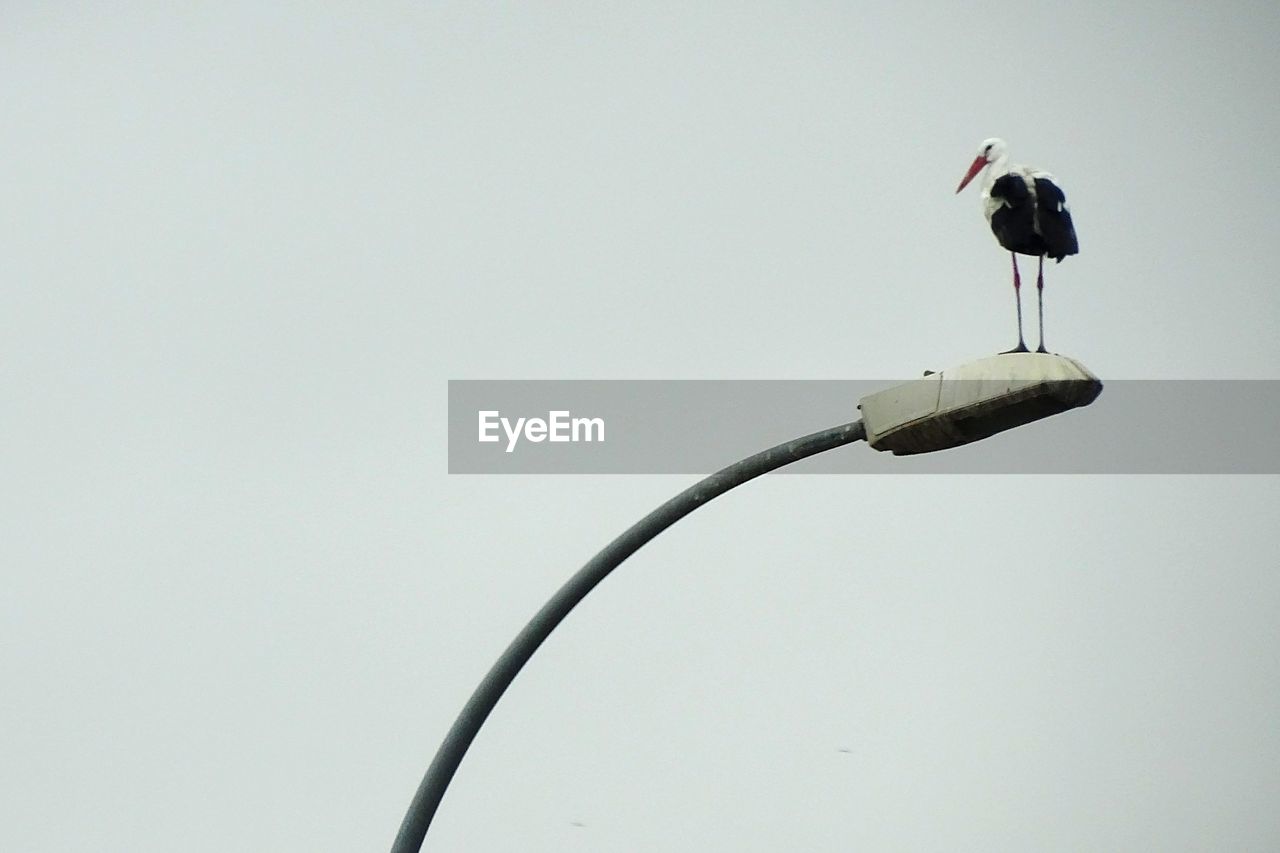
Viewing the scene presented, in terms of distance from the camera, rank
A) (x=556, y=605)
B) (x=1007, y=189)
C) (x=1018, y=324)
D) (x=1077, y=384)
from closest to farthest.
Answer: (x=1077, y=384)
(x=556, y=605)
(x=1018, y=324)
(x=1007, y=189)

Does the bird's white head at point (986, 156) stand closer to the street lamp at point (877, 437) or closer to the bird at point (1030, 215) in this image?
the bird at point (1030, 215)

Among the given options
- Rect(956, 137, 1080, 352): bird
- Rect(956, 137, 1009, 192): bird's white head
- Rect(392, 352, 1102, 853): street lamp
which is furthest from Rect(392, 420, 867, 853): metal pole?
Rect(956, 137, 1009, 192): bird's white head

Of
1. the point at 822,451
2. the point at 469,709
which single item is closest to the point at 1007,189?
the point at 822,451

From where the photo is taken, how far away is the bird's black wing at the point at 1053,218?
26.3 feet

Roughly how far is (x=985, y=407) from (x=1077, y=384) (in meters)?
0.32

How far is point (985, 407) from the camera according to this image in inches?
205

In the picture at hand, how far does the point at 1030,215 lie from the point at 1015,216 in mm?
80

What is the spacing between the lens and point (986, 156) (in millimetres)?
8664

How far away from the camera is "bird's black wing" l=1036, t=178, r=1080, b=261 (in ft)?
26.3

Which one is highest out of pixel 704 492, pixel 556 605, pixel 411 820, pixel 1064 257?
pixel 1064 257

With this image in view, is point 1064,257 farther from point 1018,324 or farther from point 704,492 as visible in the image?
point 704,492

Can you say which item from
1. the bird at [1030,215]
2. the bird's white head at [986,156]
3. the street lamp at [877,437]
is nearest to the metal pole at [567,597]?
the street lamp at [877,437]

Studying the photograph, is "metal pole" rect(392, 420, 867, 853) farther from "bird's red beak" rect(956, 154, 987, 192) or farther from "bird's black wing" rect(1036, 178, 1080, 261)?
"bird's red beak" rect(956, 154, 987, 192)

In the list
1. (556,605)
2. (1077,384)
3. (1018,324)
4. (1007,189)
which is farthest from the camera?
(1007,189)
